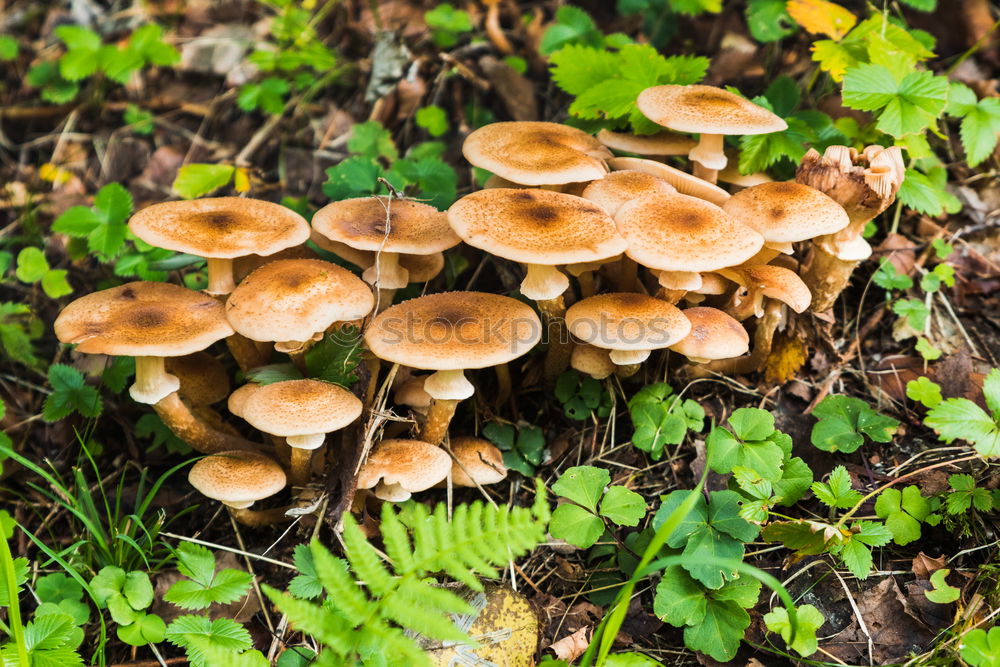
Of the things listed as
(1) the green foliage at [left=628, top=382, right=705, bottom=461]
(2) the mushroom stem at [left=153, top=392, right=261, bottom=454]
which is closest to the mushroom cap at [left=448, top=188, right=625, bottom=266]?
(1) the green foliage at [left=628, top=382, right=705, bottom=461]

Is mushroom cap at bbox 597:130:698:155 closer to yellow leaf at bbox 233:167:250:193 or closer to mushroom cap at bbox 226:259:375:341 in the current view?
mushroom cap at bbox 226:259:375:341

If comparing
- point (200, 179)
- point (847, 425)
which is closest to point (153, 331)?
point (200, 179)

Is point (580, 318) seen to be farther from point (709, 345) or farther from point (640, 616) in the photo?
point (640, 616)

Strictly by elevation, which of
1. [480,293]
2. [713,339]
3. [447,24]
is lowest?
[713,339]

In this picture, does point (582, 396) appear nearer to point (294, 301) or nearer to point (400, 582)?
point (294, 301)

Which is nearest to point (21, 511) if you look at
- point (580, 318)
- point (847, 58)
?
point (580, 318)
